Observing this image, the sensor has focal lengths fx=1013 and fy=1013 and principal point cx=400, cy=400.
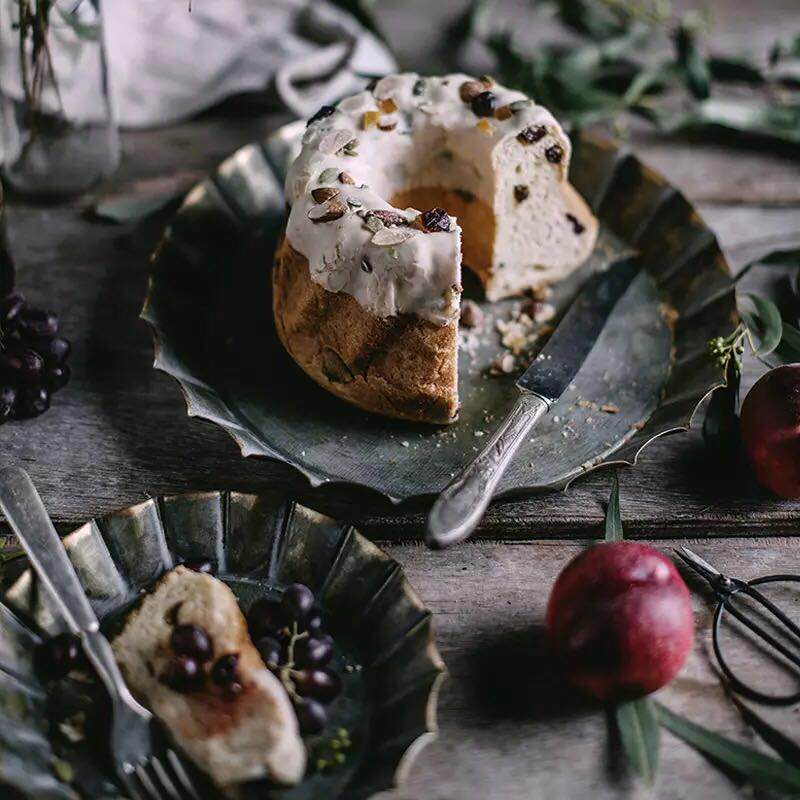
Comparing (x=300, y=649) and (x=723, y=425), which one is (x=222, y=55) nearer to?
(x=723, y=425)

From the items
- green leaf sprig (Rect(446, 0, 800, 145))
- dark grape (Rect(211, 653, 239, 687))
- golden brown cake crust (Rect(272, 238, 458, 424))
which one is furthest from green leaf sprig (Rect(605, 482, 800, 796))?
green leaf sprig (Rect(446, 0, 800, 145))

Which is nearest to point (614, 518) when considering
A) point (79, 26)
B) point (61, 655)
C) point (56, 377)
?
point (61, 655)

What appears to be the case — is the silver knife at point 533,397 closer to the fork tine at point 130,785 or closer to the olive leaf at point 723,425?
the olive leaf at point 723,425

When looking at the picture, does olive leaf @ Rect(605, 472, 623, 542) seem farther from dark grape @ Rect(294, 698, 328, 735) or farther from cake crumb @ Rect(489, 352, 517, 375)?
dark grape @ Rect(294, 698, 328, 735)

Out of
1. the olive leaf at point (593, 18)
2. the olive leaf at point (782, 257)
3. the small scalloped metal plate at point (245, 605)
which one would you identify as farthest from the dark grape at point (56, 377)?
the olive leaf at point (593, 18)

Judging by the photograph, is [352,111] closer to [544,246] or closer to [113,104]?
[544,246]

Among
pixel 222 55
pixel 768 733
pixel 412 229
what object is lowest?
pixel 768 733
